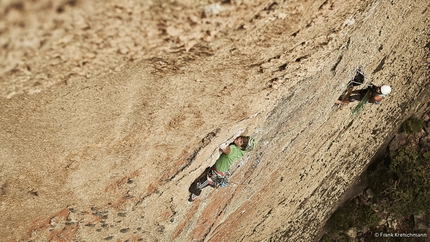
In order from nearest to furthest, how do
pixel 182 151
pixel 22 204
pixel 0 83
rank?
1. pixel 0 83
2. pixel 22 204
3. pixel 182 151

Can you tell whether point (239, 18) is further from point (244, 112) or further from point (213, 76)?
point (244, 112)

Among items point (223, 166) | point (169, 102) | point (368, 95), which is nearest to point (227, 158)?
point (223, 166)

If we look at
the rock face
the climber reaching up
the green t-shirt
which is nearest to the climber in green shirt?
the green t-shirt

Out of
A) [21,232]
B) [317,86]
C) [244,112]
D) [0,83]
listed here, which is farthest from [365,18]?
[21,232]

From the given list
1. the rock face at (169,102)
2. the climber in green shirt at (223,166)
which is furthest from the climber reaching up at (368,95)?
the climber in green shirt at (223,166)

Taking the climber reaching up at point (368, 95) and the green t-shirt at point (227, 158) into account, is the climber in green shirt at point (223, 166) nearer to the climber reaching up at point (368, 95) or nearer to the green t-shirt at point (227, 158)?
the green t-shirt at point (227, 158)
